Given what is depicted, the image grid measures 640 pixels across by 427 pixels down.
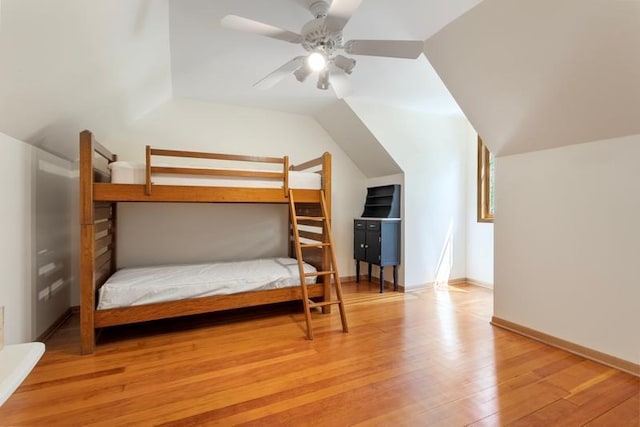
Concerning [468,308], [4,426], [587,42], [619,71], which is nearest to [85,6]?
[4,426]

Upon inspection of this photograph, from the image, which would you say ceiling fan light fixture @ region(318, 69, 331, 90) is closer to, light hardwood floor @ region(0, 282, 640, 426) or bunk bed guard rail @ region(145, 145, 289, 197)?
bunk bed guard rail @ region(145, 145, 289, 197)

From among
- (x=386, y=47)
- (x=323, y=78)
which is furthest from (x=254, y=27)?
(x=386, y=47)

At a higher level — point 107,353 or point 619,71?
point 619,71

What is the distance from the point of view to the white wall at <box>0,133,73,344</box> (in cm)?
198

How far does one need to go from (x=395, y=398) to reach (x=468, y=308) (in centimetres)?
201

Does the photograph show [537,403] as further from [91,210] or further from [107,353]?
[91,210]

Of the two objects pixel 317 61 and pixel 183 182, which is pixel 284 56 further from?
pixel 183 182

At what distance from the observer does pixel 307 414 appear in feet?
5.18

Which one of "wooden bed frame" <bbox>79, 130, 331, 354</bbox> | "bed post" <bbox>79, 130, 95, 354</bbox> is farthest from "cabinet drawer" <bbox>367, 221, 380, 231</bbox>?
"bed post" <bbox>79, 130, 95, 354</bbox>

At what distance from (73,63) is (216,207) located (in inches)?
82.1

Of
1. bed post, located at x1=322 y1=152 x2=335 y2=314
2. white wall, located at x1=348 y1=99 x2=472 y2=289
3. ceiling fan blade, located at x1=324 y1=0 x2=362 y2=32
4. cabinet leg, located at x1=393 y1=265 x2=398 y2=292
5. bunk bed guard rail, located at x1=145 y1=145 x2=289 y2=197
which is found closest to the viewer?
ceiling fan blade, located at x1=324 y1=0 x2=362 y2=32

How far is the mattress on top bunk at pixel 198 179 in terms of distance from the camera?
2.47 meters

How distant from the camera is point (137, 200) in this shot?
2451 millimetres

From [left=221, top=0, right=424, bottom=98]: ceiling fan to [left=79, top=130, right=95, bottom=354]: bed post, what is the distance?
146cm
